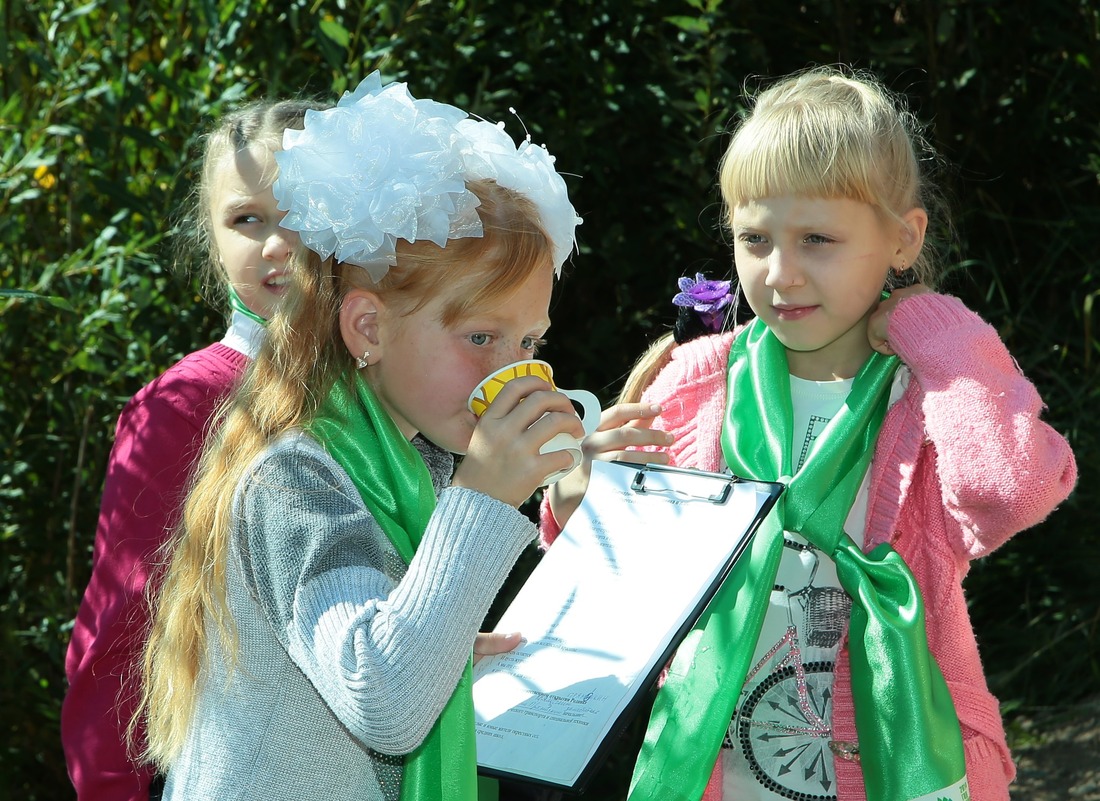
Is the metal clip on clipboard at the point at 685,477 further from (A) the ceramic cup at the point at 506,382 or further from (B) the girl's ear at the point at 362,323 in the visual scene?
(B) the girl's ear at the point at 362,323

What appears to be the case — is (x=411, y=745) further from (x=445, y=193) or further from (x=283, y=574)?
(x=445, y=193)

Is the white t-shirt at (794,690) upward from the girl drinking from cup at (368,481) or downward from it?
downward

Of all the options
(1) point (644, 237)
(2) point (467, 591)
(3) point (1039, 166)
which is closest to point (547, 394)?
(2) point (467, 591)

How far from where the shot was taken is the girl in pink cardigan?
77.5 inches

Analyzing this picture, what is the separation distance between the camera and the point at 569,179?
145 inches

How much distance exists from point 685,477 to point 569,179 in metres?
1.93

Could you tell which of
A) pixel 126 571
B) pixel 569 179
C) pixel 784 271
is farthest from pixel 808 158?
pixel 569 179

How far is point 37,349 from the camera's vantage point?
345 cm

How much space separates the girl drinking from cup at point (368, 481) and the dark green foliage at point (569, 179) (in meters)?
1.50

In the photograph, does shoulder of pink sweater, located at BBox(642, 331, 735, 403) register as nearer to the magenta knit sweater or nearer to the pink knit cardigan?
the pink knit cardigan

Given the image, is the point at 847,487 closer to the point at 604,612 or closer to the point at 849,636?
the point at 849,636

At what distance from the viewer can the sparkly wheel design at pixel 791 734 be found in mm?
2045

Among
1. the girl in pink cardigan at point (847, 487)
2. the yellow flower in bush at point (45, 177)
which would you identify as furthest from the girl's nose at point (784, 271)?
the yellow flower in bush at point (45, 177)

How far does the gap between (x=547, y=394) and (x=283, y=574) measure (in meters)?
0.39
